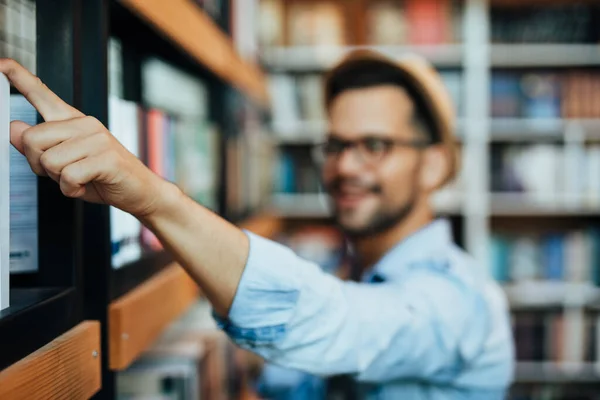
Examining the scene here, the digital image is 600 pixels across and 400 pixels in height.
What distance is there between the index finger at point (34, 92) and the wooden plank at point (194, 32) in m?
0.29

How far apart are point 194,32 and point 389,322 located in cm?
58

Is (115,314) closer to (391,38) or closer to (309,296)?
(309,296)

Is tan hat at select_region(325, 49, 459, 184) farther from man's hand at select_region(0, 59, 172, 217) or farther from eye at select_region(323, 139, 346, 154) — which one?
man's hand at select_region(0, 59, 172, 217)

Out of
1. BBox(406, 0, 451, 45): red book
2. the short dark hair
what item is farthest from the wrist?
BBox(406, 0, 451, 45): red book

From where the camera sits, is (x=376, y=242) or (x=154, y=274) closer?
(x=154, y=274)

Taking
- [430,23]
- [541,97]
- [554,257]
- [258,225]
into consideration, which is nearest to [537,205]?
[554,257]

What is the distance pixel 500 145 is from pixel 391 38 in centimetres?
78

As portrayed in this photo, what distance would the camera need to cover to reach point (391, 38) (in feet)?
11.1

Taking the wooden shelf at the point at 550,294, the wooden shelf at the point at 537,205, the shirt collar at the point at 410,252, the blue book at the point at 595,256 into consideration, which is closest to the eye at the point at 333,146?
the shirt collar at the point at 410,252

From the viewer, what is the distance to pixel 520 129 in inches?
131

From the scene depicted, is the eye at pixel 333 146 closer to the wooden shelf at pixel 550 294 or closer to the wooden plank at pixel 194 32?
the wooden plank at pixel 194 32

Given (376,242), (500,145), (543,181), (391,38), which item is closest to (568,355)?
(543,181)

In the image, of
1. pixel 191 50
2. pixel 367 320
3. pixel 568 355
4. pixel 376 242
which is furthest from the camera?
pixel 568 355

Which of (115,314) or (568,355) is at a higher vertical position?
(115,314)
